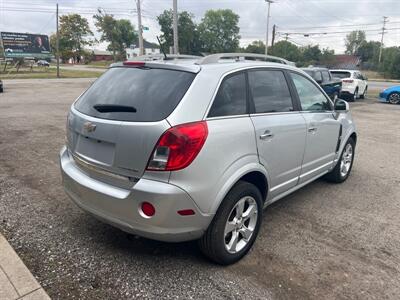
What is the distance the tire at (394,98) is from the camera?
17200 millimetres

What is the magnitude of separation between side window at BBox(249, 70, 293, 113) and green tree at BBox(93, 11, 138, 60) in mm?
83632

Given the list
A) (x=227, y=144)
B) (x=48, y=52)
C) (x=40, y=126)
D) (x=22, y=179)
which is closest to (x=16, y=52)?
(x=48, y=52)

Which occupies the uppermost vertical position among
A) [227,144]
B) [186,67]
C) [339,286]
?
[186,67]

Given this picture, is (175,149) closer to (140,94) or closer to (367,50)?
(140,94)

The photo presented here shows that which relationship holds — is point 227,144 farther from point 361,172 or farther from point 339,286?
point 361,172

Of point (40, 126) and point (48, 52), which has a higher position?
point (48, 52)

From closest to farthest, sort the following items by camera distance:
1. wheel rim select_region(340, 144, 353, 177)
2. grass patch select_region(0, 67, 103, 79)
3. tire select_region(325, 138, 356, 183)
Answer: tire select_region(325, 138, 356, 183) < wheel rim select_region(340, 144, 353, 177) < grass patch select_region(0, 67, 103, 79)

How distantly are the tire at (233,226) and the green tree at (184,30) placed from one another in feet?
204

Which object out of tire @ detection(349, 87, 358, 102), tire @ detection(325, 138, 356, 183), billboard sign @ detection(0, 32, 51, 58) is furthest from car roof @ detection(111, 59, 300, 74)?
billboard sign @ detection(0, 32, 51, 58)

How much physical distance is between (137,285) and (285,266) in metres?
1.25

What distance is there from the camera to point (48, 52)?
47094 mm

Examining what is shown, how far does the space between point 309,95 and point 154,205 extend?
98.5 inches

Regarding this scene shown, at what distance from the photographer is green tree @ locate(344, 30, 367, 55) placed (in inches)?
4228

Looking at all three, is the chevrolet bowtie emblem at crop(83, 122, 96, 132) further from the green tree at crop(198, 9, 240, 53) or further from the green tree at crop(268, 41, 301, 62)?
the green tree at crop(198, 9, 240, 53)
